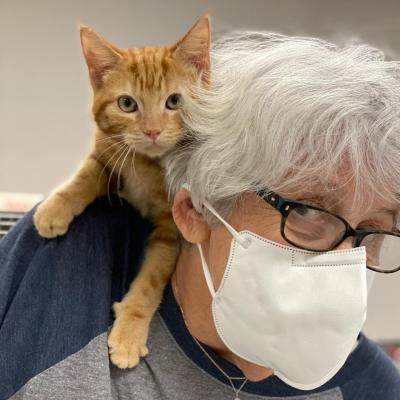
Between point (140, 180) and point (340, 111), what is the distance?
0.47m

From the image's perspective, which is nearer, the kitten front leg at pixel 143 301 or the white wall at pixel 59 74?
the kitten front leg at pixel 143 301

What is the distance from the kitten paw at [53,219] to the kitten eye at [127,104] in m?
0.24

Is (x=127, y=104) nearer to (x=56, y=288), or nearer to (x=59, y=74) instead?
(x=56, y=288)

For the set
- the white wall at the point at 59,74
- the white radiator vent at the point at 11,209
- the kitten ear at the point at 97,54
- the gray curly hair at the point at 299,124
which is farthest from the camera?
the white wall at the point at 59,74

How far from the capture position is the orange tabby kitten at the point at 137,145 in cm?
100

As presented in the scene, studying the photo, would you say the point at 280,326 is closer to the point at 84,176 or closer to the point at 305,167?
the point at 305,167

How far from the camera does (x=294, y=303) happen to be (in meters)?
0.85

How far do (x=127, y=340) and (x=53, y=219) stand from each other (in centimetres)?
27

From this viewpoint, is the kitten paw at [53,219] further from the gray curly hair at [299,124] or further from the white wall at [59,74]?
the white wall at [59,74]

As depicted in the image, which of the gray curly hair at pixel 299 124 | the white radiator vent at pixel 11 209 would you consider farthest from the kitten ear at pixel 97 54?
the white radiator vent at pixel 11 209

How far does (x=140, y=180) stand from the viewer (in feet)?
3.65

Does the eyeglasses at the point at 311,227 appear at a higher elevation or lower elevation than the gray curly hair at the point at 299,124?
lower

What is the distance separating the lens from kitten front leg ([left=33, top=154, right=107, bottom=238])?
39.1 inches

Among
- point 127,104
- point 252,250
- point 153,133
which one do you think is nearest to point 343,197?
point 252,250
